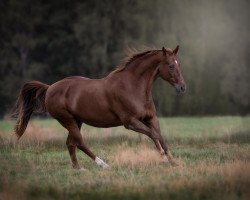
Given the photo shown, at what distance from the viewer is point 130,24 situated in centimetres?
3706

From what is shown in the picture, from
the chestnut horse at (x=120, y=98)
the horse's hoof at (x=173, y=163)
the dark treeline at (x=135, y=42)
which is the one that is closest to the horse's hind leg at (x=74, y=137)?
the chestnut horse at (x=120, y=98)

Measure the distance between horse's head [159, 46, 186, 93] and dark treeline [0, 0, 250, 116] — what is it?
22.1 m

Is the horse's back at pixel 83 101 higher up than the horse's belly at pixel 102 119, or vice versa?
the horse's back at pixel 83 101

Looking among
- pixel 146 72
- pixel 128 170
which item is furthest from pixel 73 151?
pixel 146 72

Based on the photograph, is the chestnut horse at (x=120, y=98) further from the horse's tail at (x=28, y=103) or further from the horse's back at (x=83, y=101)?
the horse's tail at (x=28, y=103)

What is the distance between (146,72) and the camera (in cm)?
1112

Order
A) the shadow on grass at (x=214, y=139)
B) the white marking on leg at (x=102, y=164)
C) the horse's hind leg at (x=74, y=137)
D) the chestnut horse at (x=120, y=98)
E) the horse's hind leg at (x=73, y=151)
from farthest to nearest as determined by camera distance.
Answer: the shadow on grass at (x=214, y=139)
the horse's hind leg at (x=74, y=137)
the horse's hind leg at (x=73, y=151)
the chestnut horse at (x=120, y=98)
the white marking on leg at (x=102, y=164)

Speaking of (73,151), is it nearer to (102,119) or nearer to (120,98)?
(102,119)

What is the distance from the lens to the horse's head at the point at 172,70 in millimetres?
10930

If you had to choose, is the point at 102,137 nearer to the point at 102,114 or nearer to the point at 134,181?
the point at 102,114

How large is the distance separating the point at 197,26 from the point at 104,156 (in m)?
23.5

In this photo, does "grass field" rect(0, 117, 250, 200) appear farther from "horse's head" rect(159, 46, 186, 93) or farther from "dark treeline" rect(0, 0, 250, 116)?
"dark treeline" rect(0, 0, 250, 116)

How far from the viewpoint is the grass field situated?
7691 mm

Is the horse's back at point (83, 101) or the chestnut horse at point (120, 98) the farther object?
the horse's back at point (83, 101)
